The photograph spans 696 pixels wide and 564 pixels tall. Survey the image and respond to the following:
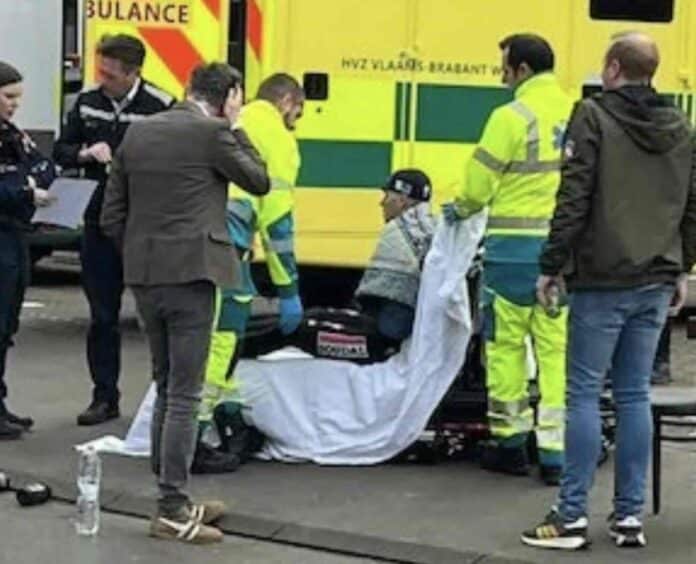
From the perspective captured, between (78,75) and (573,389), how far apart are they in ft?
25.1

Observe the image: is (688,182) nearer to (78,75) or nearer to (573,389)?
(573,389)

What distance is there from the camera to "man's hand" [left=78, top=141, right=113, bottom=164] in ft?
28.2

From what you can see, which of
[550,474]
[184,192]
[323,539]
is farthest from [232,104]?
[550,474]

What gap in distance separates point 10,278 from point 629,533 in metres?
3.17

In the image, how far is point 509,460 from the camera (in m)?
7.68

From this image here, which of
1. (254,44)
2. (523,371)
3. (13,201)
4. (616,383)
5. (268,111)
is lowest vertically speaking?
(523,371)

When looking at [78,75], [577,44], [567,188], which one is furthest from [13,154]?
[78,75]

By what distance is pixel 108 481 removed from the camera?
298 inches

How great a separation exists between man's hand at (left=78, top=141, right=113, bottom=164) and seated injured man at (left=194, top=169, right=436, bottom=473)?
3.75ft

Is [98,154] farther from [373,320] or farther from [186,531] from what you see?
[186,531]

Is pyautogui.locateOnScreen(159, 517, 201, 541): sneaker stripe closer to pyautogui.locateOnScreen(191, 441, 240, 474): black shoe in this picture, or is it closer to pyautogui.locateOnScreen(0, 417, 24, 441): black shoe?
pyautogui.locateOnScreen(191, 441, 240, 474): black shoe

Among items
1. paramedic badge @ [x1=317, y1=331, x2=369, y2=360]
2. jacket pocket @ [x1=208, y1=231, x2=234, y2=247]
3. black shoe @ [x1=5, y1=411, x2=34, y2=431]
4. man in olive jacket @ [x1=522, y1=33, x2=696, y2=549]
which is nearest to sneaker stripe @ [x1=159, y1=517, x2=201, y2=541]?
jacket pocket @ [x1=208, y1=231, x2=234, y2=247]

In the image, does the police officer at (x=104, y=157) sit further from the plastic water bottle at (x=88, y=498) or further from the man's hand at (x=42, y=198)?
the plastic water bottle at (x=88, y=498)

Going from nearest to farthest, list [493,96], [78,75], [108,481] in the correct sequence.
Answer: [108,481] → [493,96] → [78,75]
